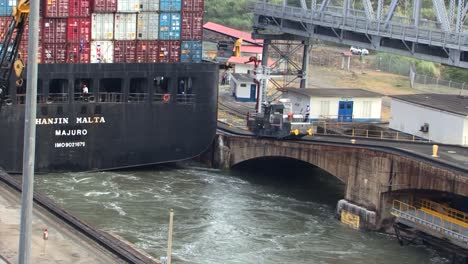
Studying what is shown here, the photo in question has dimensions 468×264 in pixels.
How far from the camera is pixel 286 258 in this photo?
37.5m

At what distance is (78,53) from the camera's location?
175ft

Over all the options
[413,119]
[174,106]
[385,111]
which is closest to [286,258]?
[413,119]

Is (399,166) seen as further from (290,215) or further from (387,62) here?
(387,62)

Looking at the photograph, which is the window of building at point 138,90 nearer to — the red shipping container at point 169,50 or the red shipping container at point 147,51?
the red shipping container at point 147,51

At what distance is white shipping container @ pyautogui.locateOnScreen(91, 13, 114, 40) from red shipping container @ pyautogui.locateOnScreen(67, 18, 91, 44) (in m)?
0.33

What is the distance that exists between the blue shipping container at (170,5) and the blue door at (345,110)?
13.3 m

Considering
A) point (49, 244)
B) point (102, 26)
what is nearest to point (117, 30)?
point (102, 26)

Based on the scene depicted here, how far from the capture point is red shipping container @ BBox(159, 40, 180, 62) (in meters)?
55.8

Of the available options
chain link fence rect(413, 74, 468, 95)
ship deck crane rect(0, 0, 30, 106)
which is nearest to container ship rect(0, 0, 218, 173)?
ship deck crane rect(0, 0, 30, 106)

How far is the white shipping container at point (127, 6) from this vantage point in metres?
54.2

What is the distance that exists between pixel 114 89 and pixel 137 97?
1545 mm

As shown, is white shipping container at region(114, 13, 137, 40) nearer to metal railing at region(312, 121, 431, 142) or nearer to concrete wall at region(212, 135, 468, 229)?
concrete wall at region(212, 135, 468, 229)

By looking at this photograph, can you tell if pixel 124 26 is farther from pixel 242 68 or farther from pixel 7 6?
pixel 242 68

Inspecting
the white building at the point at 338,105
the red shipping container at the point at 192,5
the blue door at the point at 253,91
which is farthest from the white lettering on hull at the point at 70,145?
the blue door at the point at 253,91
